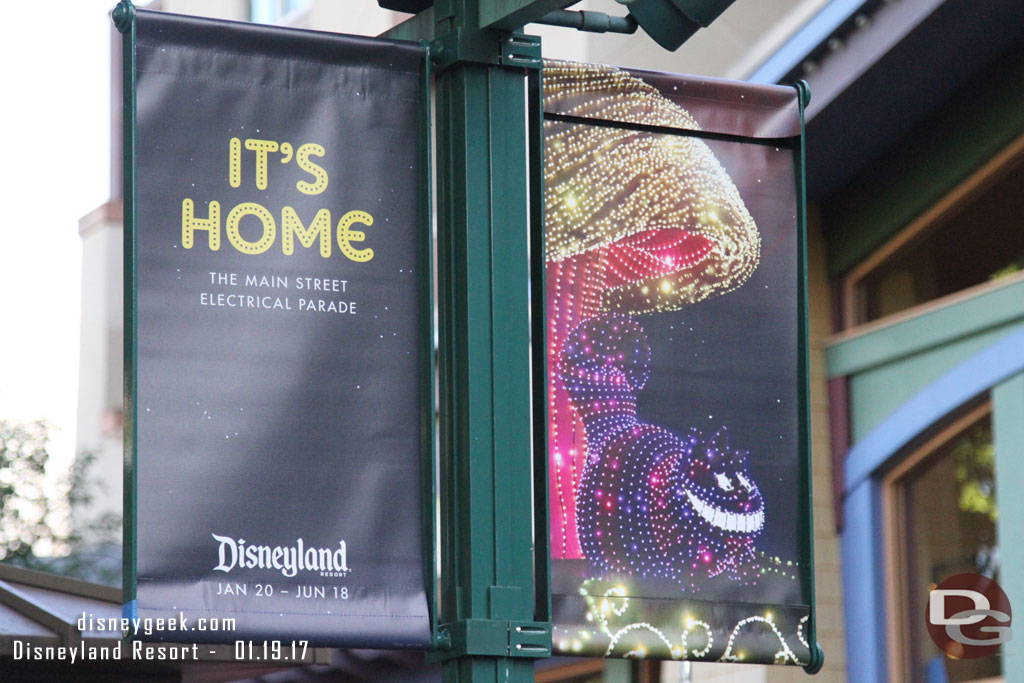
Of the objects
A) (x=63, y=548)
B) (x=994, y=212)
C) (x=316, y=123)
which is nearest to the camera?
(x=316, y=123)

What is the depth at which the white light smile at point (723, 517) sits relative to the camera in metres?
5.79

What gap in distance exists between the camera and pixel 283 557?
510 centimetres

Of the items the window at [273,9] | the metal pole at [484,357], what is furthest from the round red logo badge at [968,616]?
the window at [273,9]

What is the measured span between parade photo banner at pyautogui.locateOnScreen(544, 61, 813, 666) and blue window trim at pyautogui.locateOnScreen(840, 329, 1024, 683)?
3.87 m

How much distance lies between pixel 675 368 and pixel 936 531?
184 inches

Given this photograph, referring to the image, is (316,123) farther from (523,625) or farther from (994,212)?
(994,212)

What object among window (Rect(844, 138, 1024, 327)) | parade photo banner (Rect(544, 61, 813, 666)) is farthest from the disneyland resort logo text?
window (Rect(844, 138, 1024, 327))

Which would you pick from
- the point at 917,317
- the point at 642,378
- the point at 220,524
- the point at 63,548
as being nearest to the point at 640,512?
the point at 642,378

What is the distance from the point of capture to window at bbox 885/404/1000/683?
9.55m

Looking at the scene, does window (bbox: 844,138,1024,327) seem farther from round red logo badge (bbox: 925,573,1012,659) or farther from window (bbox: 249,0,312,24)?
window (bbox: 249,0,312,24)

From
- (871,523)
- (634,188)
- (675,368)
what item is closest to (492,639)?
(675,368)

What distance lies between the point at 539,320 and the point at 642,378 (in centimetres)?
47

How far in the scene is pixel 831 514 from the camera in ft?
34.7

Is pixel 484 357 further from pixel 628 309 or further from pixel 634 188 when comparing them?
pixel 634 188
